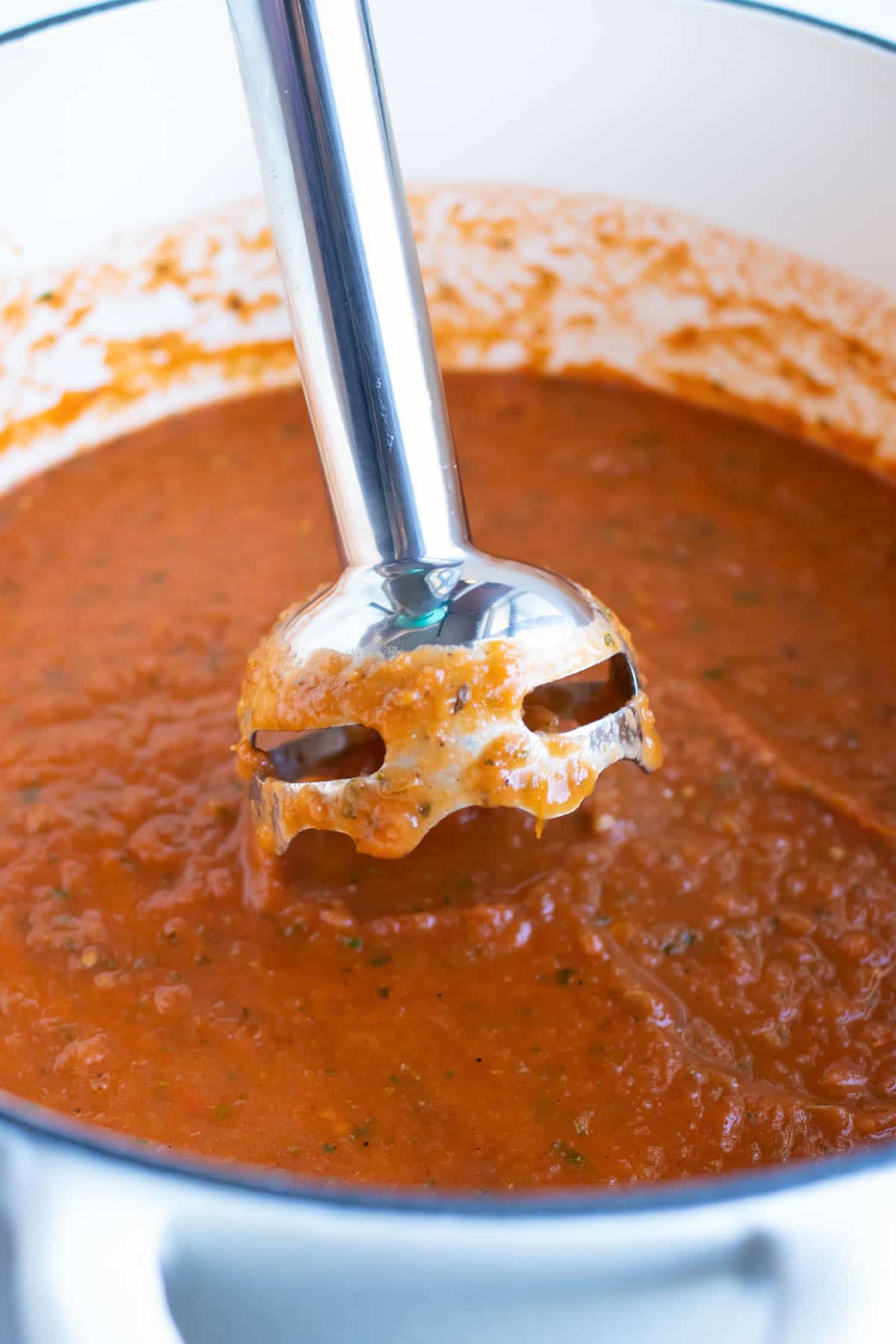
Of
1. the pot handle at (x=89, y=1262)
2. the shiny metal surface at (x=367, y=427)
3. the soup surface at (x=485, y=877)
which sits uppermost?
the shiny metal surface at (x=367, y=427)

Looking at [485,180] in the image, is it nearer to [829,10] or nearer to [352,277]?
[829,10]

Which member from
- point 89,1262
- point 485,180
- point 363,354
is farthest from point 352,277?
point 485,180

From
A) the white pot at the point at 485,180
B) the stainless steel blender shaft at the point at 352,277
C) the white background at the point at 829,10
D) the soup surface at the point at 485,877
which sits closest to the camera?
the white pot at the point at 485,180

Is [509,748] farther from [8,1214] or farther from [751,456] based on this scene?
[751,456]

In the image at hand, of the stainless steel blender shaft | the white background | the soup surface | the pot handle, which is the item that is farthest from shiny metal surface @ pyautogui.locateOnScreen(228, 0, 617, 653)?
the white background

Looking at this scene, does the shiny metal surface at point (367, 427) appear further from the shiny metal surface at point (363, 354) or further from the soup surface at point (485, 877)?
the soup surface at point (485, 877)

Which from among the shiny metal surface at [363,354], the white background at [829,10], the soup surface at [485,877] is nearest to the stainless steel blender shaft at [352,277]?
the shiny metal surface at [363,354]

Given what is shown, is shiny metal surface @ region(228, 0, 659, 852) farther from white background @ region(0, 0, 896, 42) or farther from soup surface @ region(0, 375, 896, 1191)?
white background @ region(0, 0, 896, 42)

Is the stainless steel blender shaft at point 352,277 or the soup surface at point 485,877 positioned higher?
the stainless steel blender shaft at point 352,277
